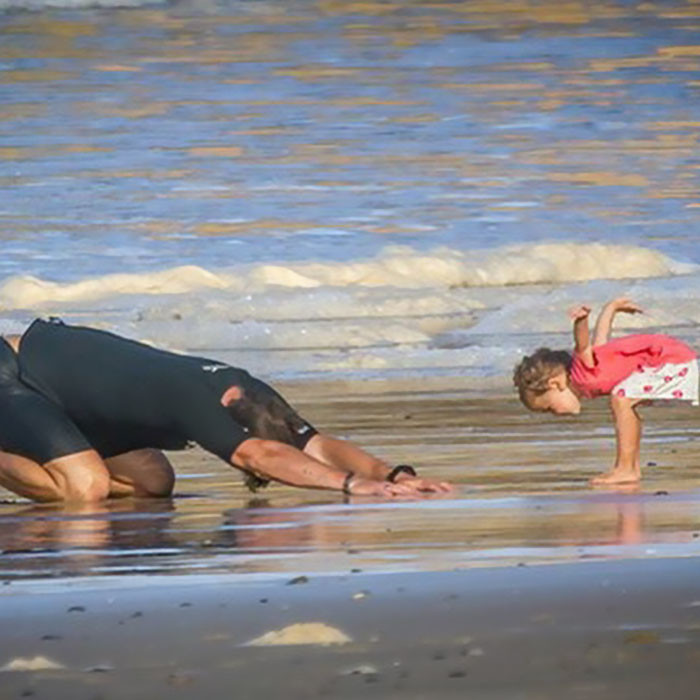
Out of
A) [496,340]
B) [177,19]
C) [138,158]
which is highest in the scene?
[177,19]

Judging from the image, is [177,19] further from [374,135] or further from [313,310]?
[313,310]

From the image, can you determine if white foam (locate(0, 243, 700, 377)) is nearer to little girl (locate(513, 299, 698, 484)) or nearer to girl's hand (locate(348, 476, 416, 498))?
little girl (locate(513, 299, 698, 484))

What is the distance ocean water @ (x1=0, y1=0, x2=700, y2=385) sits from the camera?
2261cm

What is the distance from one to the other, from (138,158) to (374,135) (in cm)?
362

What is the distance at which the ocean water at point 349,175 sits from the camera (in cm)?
2261

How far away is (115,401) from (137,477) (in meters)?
0.40

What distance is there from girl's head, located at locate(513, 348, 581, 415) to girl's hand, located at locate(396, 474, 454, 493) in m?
0.79

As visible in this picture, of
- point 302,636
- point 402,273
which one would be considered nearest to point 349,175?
point 402,273

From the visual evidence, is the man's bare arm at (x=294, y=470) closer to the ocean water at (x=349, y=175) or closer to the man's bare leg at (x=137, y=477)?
the man's bare leg at (x=137, y=477)

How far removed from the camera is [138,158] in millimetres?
34219

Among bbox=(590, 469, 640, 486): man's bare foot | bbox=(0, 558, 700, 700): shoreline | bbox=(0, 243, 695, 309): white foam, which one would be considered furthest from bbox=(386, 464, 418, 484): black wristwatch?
bbox=(0, 243, 695, 309): white foam

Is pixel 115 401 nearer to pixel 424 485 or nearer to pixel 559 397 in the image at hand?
pixel 424 485

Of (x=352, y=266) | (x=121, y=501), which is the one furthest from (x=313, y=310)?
(x=121, y=501)

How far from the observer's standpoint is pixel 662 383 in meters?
9.03
